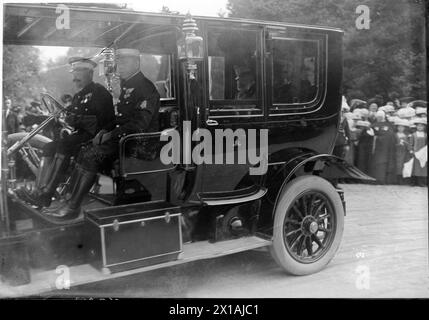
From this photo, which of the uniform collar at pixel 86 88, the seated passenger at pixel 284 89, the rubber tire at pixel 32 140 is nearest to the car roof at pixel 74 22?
the uniform collar at pixel 86 88

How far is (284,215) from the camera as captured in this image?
11.0 feet

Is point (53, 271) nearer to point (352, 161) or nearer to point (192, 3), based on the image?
point (192, 3)

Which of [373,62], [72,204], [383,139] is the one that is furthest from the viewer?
[383,139]

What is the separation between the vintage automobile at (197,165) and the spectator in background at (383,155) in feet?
0.39

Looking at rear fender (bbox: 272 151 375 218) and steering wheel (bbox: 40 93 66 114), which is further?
rear fender (bbox: 272 151 375 218)

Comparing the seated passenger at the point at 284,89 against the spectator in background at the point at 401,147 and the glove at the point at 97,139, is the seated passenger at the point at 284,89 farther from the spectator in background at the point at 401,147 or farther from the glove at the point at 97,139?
the glove at the point at 97,139

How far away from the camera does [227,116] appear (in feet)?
10.2

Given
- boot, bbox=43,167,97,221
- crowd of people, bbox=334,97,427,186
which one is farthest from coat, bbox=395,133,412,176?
boot, bbox=43,167,97,221

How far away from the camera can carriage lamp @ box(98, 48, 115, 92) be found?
2.78 meters

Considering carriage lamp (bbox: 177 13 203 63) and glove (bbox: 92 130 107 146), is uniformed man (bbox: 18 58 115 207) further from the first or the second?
carriage lamp (bbox: 177 13 203 63)

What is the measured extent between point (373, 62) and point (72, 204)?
80.1 inches

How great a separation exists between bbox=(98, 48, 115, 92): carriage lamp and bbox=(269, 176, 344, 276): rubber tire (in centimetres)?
141

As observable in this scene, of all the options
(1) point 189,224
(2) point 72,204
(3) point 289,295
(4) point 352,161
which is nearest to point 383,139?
(4) point 352,161

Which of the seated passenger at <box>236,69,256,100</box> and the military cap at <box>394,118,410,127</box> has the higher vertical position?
the seated passenger at <box>236,69,256,100</box>
